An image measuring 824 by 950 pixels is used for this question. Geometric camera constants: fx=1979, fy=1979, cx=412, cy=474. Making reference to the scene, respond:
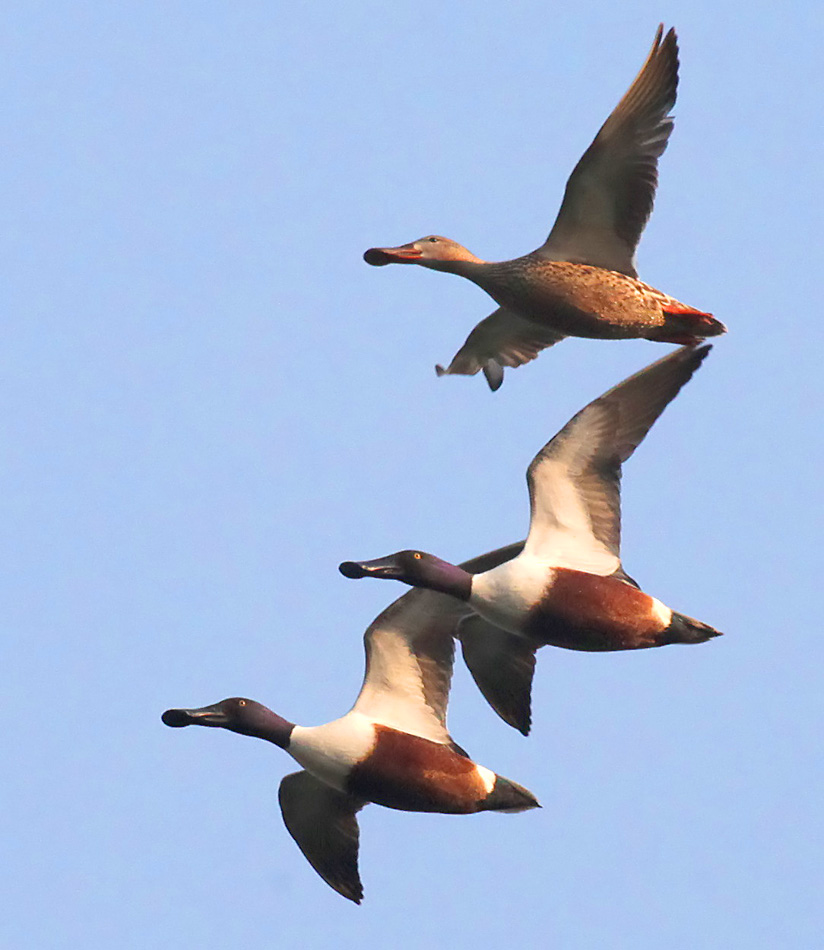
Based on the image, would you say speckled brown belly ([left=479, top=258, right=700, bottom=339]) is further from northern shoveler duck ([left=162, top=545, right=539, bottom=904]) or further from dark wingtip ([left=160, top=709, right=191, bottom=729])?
dark wingtip ([left=160, top=709, right=191, bottom=729])

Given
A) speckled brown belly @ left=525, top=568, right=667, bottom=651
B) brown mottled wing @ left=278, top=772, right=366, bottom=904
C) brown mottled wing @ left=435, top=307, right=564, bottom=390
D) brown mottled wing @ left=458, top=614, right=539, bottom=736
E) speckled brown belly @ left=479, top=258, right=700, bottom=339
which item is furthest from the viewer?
brown mottled wing @ left=435, top=307, right=564, bottom=390

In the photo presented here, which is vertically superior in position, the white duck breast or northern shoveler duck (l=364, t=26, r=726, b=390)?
northern shoveler duck (l=364, t=26, r=726, b=390)

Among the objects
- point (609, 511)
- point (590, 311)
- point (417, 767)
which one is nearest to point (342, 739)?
point (417, 767)

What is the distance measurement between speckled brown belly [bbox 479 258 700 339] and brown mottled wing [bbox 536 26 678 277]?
186 millimetres

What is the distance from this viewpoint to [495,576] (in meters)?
12.7

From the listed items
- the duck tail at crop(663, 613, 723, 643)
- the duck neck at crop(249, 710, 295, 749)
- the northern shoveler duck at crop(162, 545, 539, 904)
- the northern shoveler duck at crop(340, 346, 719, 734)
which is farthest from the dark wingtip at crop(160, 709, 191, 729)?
the duck tail at crop(663, 613, 723, 643)

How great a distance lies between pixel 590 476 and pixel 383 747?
85.9 inches

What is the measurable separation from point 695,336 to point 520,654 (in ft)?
8.28

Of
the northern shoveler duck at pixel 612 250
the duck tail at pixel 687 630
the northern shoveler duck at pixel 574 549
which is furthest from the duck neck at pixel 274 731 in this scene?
the northern shoveler duck at pixel 612 250

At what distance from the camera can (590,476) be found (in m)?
12.8

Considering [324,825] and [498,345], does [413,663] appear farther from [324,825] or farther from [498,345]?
[498,345]

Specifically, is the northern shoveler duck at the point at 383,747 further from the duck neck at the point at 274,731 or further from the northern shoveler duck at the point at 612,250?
the northern shoveler duck at the point at 612,250

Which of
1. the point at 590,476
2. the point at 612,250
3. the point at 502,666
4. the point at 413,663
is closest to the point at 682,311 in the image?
the point at 612,250

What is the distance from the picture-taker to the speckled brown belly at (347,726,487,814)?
1235 centimetres
